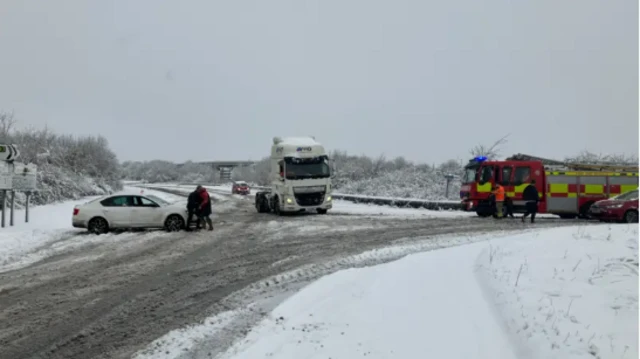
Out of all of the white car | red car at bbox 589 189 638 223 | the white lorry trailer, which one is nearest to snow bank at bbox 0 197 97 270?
the white car

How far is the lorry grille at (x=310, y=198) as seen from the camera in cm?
2255

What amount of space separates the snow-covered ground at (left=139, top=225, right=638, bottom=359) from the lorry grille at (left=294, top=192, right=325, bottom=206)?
14476 millimetres

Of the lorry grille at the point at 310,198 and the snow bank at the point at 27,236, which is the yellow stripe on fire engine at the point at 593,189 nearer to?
the lorry grille at the point at 310,198

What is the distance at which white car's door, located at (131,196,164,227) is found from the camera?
16469mm

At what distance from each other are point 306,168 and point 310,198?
147 cm

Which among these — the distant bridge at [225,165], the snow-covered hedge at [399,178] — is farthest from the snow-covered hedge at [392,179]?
the distant bridge at [225,165]

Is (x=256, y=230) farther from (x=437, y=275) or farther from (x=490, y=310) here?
(x=490, y=310)

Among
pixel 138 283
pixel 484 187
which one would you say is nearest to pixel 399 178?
pixel 484 187

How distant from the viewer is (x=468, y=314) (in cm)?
563

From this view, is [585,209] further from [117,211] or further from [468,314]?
[117,211]

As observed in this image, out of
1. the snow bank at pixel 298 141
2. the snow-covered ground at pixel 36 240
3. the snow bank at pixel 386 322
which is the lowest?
the snow-covered ground at pixel 36 240

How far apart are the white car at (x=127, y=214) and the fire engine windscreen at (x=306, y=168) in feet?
21.7

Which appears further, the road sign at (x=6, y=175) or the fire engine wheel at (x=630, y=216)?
the fire engine wheel at (x=630, y=216)

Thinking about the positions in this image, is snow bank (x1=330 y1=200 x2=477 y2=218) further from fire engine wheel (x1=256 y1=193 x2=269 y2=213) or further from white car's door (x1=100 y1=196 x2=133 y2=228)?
white car's door (x1=100 y1=196 x2=133 y2=228)
